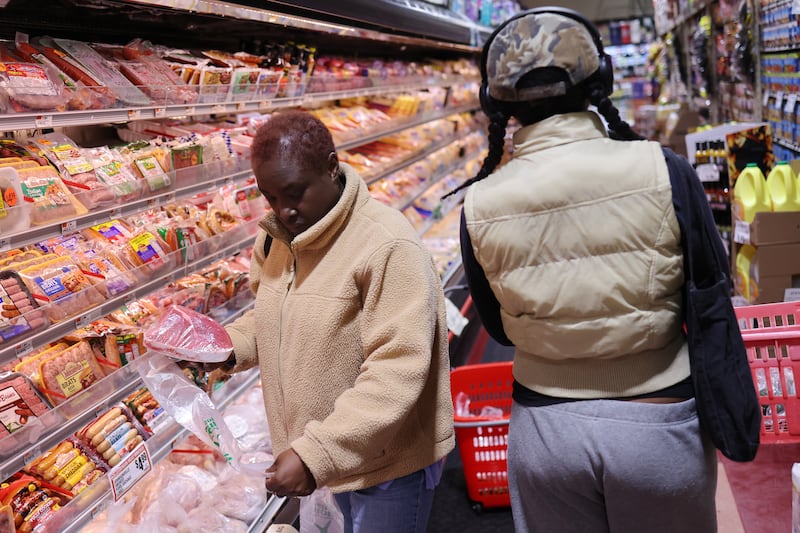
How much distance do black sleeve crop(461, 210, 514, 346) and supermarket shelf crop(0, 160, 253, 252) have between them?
3.98 ft

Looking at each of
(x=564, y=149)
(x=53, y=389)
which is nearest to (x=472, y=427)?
(x=53, y=389)

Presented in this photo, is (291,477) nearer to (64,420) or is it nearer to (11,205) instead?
(64,420)

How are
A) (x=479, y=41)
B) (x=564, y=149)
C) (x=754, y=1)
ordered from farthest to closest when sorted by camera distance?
(x=479, y=41), (x=754, y=1), (x=564, y=149)

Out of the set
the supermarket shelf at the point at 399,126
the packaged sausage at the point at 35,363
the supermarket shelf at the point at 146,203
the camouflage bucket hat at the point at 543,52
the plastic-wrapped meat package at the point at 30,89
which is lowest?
the packaged sausage at the point at 35,363

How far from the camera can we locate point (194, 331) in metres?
1.94

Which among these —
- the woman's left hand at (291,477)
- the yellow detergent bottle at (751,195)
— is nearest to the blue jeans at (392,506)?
the woman's left hand at (291,477)

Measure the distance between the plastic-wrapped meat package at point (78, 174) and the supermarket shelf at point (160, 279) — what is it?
1.03 ft

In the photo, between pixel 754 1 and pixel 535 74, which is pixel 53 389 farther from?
pixel 754 1

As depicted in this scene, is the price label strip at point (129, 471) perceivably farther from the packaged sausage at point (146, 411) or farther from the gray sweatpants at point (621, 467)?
the gray sweatpants at point (621, 467)

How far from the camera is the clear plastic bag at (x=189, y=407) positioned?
1906mm

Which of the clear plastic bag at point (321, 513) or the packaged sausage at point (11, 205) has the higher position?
the packaged sausage at point (11, 205)

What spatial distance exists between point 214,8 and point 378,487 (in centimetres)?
171

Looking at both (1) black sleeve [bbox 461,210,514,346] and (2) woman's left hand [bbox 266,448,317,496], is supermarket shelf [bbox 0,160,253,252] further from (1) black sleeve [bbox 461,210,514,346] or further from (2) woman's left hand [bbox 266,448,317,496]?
(1) black sleeve [bbox 461,210,514,346]

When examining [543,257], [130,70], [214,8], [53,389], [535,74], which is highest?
[214,8]
